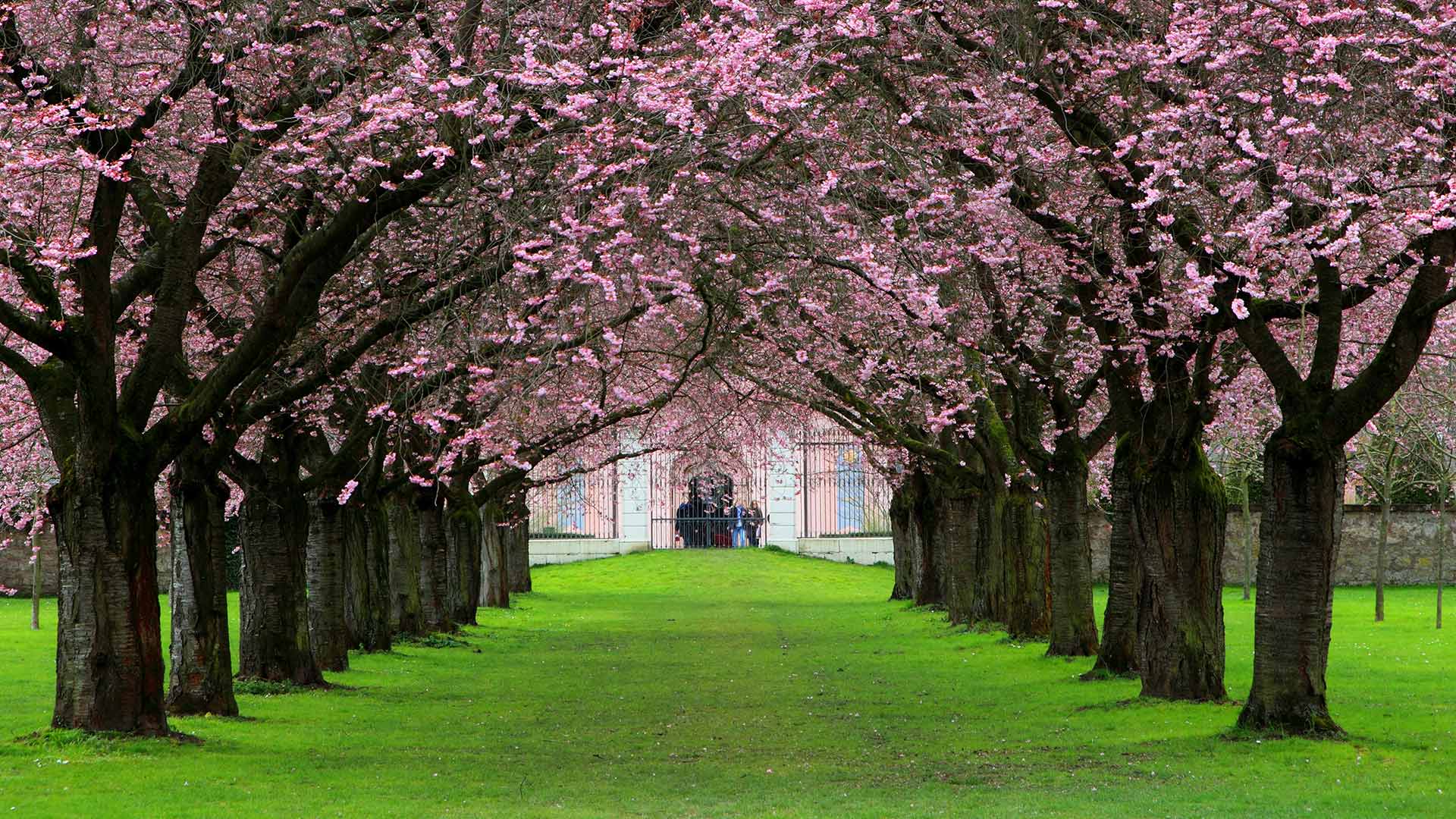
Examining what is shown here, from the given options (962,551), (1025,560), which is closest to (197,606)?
(1025,560)

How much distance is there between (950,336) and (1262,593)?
21.2 feet

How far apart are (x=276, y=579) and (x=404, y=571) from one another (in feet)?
30.3

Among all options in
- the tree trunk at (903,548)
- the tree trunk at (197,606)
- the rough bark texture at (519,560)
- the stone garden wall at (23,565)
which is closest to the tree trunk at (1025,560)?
the tree trunk at (197,606)

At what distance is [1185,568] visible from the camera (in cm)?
1588

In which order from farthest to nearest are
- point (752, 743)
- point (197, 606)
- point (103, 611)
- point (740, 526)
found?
point (740, 526), point (197, 606), point (752, 743), point (103, 611)

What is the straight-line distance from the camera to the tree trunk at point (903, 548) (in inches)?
1647

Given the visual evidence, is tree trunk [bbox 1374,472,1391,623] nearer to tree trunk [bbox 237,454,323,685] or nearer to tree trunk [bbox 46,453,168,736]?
Answer: tree trunk [bbox 237,454,323,685]

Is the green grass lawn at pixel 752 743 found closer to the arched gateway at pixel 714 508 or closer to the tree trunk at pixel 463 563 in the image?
the tree trunk at pixel 463 563

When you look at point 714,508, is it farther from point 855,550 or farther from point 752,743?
point 752,743

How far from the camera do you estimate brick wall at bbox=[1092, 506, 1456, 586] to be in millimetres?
45281

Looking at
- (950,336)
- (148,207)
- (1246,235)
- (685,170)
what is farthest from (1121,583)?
(148,207)

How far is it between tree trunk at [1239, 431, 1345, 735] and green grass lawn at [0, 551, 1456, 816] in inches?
17.7

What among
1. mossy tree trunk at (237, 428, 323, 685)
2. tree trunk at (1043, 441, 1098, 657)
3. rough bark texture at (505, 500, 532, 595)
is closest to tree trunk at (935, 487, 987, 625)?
tree trunk at (1043, 441, 1098, 657)

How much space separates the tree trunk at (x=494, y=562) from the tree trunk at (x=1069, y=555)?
19877 millimetres
